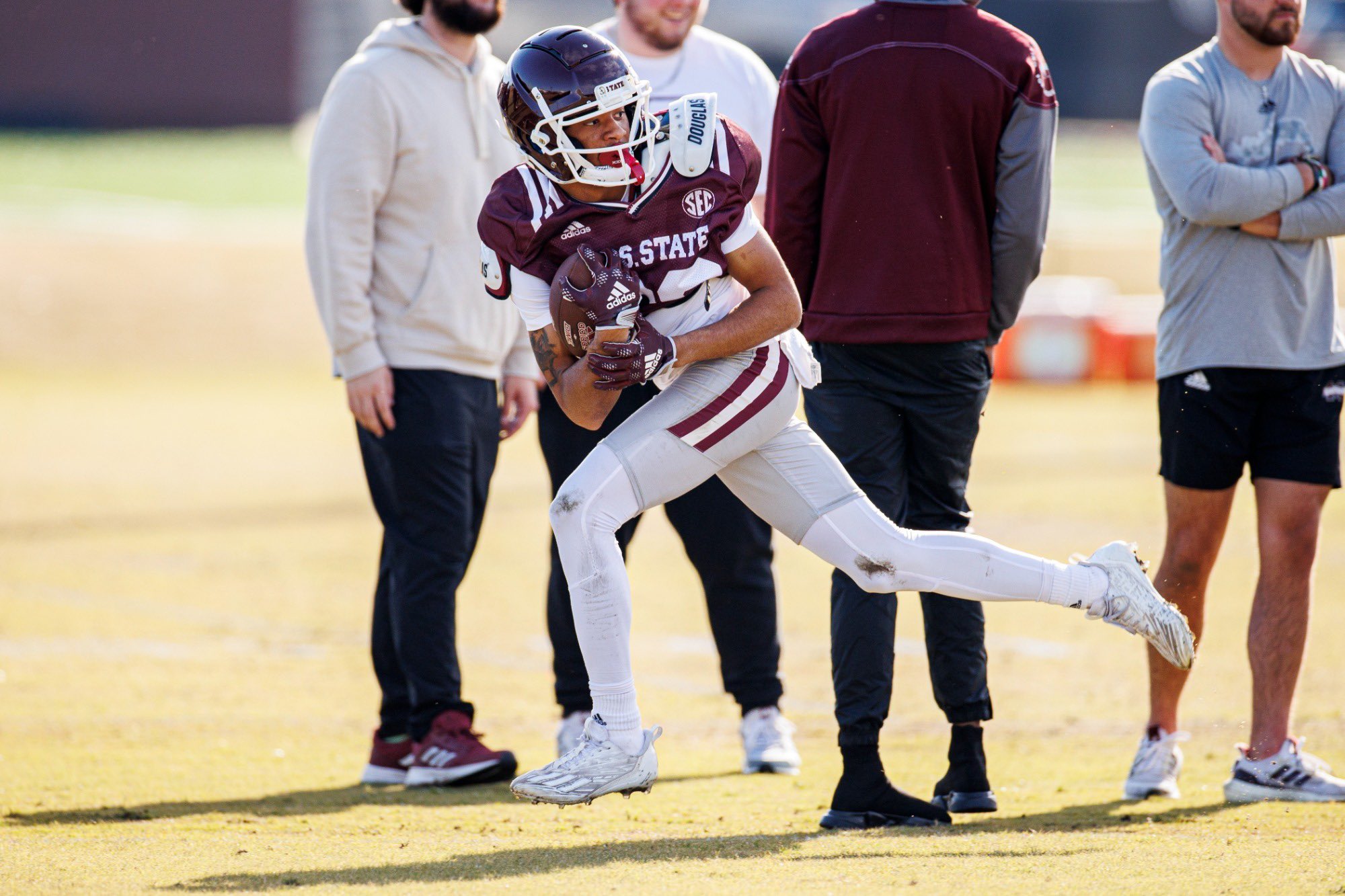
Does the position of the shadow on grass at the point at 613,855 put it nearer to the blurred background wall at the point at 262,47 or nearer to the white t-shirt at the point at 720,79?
the white t-shirt at the point at 720,79

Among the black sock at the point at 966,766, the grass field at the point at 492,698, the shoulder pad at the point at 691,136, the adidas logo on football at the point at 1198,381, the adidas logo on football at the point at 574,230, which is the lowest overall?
the grass field at the point at 492,698

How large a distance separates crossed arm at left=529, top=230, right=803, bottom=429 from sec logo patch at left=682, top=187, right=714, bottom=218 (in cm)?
14

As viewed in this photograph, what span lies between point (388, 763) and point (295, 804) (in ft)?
1.48

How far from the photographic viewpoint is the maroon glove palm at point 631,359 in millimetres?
3900

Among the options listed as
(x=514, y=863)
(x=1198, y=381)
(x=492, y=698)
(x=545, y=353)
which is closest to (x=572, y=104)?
(x=545, y=353)

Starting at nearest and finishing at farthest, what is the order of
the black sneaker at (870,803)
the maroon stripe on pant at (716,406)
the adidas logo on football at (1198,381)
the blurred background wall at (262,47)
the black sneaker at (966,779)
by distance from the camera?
1. the maroon stripe on pant at (716,406)
2. the black sneaker at (870,803)
3. the black sneaker at (966,779)
4. the adidas logo on football at (1198,381)
5. the blurred background wall at (262,47)

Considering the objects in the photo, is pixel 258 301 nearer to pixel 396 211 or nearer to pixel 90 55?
pixel 396 211

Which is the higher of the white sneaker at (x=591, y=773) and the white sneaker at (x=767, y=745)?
the white sneaker at (x=591, y=773)

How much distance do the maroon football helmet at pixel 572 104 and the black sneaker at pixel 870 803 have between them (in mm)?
1741

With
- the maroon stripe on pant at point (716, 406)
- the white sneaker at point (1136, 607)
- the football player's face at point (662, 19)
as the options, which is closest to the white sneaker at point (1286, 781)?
the white sneaker at point (1136, 607)

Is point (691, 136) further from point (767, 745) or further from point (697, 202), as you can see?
point (767, 745)

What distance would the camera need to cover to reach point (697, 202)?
408cm

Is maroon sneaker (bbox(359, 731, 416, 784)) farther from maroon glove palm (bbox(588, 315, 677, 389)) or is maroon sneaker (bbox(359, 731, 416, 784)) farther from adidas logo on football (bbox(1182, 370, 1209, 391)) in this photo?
adidas logo on football (bbox(1182, 370, 1209, 391))

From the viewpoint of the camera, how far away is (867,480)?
461 centimetres
